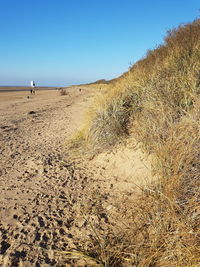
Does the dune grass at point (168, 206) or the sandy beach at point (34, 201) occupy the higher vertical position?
the dune grass at point (168, 206)

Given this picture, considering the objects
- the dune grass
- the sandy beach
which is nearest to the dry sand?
the sandy beach

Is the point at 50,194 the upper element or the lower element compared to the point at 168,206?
lower

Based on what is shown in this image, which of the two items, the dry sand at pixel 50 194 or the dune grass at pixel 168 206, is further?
the dry sand at pixel 50 194

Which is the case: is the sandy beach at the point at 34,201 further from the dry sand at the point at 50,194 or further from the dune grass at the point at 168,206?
the dune grass at the point at 168,206

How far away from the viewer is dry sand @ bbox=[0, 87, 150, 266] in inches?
78.5

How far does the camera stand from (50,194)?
2.95 metres

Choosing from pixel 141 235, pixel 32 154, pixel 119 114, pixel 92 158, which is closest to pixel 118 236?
pixel 141 235

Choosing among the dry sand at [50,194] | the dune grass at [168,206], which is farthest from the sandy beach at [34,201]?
the dune grass at [168,206]

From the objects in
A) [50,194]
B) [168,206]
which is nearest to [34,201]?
[50,194]

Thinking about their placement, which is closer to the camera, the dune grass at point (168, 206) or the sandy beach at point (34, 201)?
the dune grass at point (168, 206)

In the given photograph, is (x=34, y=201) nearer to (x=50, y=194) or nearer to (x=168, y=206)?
(x=50, y=194)

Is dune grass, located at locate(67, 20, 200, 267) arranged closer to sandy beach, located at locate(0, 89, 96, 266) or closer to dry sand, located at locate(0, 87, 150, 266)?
dry sand, located at locate(0, 87, 150, 266)

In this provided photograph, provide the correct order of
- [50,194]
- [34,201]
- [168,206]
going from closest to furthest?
[168,206], [34,201], [50,194]

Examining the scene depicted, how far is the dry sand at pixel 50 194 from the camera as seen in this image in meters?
1.99
